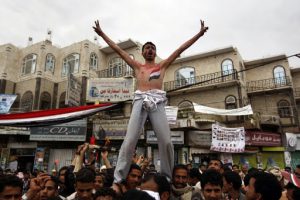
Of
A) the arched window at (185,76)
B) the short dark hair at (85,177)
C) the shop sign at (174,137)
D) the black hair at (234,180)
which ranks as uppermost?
the arched window at (185,76)

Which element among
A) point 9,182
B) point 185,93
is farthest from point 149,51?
point 185,93

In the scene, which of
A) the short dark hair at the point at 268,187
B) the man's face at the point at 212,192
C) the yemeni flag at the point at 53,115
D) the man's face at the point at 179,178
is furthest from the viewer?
the yemeni flag at the point at 53,115

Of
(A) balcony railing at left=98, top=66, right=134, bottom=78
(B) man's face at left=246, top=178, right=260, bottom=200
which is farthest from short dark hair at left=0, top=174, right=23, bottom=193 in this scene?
(A) balcony railing at left=98, top=66, right=134, bottom=78

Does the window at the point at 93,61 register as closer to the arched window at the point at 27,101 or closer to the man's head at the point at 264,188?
the arched window at the point at 27,101

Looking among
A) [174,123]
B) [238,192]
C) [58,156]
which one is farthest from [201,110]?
[238,192]

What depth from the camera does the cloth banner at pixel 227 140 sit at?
17.1 meters

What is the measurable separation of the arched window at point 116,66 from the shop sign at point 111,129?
5149mm

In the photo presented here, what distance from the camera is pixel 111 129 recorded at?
21281 mm

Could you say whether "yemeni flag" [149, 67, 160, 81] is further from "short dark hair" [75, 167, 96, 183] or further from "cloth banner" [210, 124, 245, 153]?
"cloth banner" [210, 124, 245, 153]

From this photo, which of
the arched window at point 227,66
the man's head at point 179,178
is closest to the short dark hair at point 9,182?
the man's head at point 179,178

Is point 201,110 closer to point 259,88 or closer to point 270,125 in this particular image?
point 270,125

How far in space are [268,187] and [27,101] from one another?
2541 centimetres

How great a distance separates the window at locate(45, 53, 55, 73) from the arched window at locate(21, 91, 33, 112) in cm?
271

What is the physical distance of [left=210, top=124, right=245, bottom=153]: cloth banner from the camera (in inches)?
673
